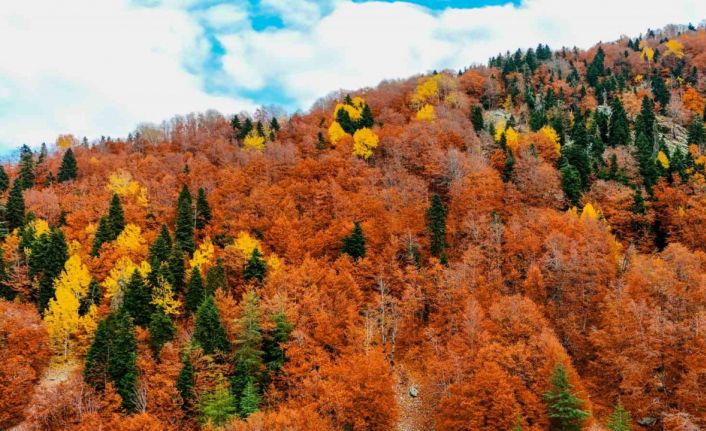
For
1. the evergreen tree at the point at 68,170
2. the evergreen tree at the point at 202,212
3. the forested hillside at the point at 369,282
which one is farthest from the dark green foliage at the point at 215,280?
the evergreen tree at the point at 68,170

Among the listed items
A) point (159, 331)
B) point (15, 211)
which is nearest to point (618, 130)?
point (159, 331)

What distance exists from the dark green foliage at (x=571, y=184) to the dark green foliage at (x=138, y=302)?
209 feet

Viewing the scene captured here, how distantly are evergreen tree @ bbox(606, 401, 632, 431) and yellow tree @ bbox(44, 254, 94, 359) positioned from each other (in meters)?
54.7

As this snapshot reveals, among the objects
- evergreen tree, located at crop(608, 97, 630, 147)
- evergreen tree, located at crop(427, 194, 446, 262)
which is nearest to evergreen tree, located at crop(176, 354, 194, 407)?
evergreen tree, located at crop(427, 194, 446, 262)

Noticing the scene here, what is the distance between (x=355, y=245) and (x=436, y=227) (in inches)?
476

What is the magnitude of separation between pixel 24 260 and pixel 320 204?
4082cm

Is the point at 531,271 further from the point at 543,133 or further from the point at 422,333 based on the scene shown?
the point at 543,133

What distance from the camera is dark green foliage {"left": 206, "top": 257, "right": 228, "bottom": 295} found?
60.6 meters

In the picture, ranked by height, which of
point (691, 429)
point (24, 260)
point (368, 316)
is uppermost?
point (24, 260)

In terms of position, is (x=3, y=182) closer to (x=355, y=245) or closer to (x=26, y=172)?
(x=26, y=172)

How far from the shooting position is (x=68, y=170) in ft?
322

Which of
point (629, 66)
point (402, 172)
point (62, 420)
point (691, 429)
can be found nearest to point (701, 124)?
point (629, 66)

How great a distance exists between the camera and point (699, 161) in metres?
90.8

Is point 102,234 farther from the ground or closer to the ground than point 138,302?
farther from the ground
